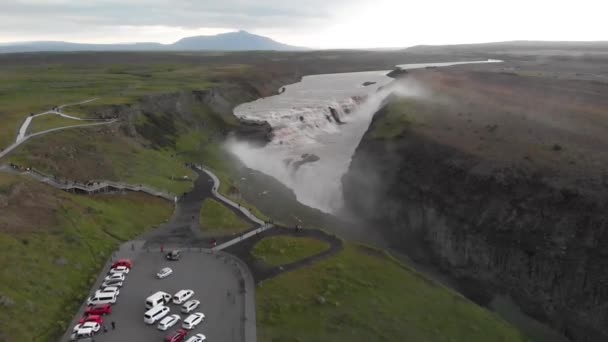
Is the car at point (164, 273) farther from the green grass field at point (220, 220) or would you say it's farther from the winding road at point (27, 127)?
the winding road at point (27, 127)

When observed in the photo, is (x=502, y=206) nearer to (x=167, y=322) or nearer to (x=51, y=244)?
(x=167, y=322)

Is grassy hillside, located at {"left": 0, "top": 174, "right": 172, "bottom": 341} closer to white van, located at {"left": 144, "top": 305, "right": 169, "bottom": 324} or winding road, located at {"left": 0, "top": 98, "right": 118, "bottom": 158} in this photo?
A: white van, located at {"left": 144, "top": 305, "right": 169, "bottom": 324}

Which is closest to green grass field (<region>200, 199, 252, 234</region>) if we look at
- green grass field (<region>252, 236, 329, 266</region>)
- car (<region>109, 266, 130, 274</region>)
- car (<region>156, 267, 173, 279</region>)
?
green grass field (<region>252, 236, 329, 266</region>)

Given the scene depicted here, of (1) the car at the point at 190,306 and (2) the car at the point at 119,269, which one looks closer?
(1) the car at the point at 190,306

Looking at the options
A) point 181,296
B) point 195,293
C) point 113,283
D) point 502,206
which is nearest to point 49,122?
point 113,283

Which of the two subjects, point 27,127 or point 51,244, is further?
point 27,127

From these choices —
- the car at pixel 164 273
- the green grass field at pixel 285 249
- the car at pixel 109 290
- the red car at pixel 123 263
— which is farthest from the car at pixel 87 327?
the green grass field at pixel 285 249

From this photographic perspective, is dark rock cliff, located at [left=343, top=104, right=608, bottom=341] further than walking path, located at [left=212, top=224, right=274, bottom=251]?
No
